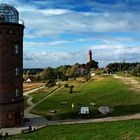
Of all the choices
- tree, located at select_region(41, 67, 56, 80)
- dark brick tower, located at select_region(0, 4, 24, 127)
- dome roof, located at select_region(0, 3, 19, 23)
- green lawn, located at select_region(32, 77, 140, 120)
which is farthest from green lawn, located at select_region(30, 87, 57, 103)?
tree, located at select_region(41, 67, 56, 80)

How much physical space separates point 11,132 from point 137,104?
22.2 m

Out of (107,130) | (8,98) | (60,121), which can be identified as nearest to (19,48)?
(8,98)

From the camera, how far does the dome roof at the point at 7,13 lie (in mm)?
51800

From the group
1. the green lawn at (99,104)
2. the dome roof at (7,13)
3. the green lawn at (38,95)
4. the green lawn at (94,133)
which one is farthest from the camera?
the green lawn at (38,95)

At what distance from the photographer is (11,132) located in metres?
46.8

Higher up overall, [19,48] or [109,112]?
[19,48]

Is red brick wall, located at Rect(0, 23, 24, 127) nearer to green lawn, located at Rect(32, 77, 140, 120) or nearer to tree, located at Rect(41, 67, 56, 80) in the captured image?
green lawn, located at Rect(32, 77, 140, 120)

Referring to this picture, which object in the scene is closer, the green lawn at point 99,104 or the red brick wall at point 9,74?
the red brick wall at point 9,74

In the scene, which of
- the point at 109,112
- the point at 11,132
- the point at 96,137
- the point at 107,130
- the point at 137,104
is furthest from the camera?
the point at 137,104

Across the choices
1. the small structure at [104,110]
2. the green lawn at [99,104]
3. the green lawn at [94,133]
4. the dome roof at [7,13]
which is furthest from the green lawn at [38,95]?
the green lawn at [94,133]

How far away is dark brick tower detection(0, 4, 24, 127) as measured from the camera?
5197 cm

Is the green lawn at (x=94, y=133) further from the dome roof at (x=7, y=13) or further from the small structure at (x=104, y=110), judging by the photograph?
the dome roof at (x=7, y=13)

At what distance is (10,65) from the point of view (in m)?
52.6

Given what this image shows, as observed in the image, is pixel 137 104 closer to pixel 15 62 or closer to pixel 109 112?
pixel 109 112
